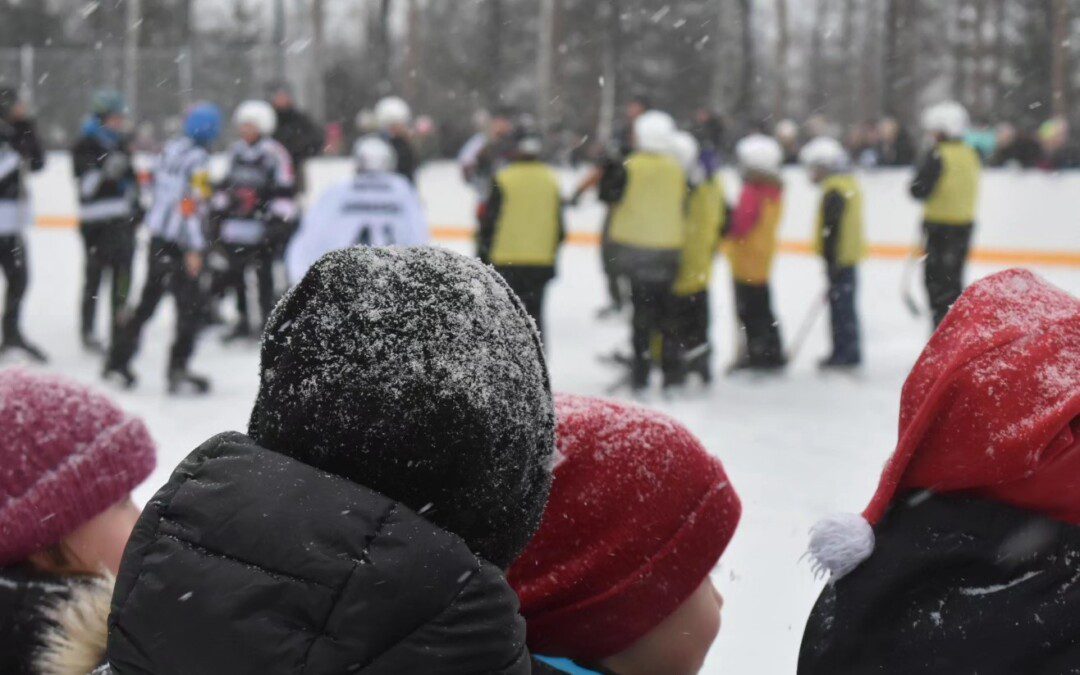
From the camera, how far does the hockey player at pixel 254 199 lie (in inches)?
303

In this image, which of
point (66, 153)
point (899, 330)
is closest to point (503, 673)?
point (899, 330)

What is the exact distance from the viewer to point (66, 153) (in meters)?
15.6

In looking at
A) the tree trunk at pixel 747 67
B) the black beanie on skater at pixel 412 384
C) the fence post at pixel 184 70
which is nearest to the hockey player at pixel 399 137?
the fence post at pixel 184 70

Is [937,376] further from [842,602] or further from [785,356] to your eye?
[785,356]

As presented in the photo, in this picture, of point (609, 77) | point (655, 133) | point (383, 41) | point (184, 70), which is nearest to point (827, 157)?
point (655, 133)

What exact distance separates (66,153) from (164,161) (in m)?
9.69

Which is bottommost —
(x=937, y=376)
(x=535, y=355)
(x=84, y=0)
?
(x=937, y=376)

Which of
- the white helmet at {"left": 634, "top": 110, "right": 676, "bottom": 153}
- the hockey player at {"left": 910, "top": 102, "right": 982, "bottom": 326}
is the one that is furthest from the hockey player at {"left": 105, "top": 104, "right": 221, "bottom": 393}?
the hockey player at {"left": 910, "top": 102, "right": 982, "bottom": 326}

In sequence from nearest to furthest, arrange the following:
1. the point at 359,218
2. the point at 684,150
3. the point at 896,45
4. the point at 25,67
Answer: the point at 359,218
the point at 684,150
the point at 25,67
the point at 896,45

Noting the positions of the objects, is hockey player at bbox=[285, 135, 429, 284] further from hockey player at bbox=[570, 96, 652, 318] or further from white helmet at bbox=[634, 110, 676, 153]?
white helmet at bbox=[634, 110, 676, 153]

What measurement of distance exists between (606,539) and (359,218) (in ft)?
15.9

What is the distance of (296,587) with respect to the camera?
88cm

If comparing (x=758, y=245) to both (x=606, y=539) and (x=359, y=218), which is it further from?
(x=606, y=539)

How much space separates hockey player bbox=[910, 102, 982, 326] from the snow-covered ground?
647 millimetres
